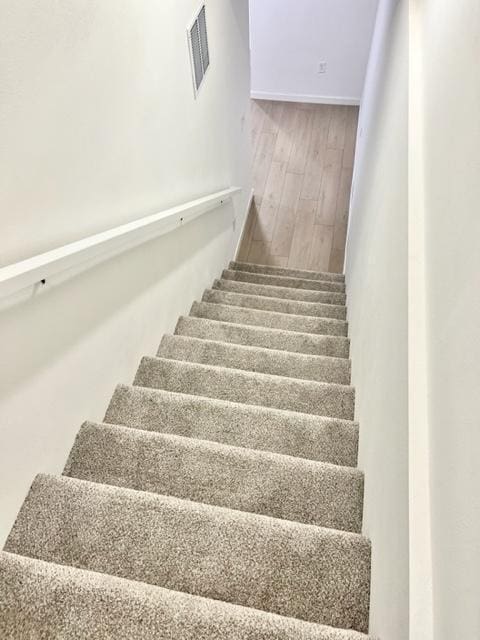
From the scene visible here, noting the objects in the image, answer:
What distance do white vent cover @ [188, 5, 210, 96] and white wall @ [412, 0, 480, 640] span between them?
1.51 meters

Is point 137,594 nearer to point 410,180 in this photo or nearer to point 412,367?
point 412,367

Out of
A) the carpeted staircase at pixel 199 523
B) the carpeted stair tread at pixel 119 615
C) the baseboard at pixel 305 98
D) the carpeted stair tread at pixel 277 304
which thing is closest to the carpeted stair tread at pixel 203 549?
the carpeted staircase at pixel 199 523

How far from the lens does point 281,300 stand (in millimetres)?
3473

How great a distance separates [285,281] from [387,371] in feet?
8.79

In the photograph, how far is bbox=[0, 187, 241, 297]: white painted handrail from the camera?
1.11 m

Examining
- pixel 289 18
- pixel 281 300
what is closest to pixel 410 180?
pixel 281 300

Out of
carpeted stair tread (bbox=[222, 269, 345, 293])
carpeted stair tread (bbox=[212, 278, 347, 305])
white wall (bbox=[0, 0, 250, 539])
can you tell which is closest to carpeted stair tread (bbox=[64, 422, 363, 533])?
white wall (bbox=[0, 0, 250, 539])

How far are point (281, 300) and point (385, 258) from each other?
1682mm

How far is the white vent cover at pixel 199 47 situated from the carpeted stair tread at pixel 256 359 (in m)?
1.41

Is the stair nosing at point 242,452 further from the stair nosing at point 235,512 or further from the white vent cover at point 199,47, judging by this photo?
the white vent cover at point 199,47

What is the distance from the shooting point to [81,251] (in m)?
1.39

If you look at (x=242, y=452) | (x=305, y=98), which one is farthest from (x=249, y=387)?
(x=305, y=98)

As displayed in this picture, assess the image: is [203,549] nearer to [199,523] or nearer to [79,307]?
[199,523]

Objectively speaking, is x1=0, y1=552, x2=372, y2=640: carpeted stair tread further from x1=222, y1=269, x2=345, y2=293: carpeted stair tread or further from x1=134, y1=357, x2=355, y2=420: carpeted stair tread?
x1=222, y1=269, x2=345, y2=293: carpeted stair tread
